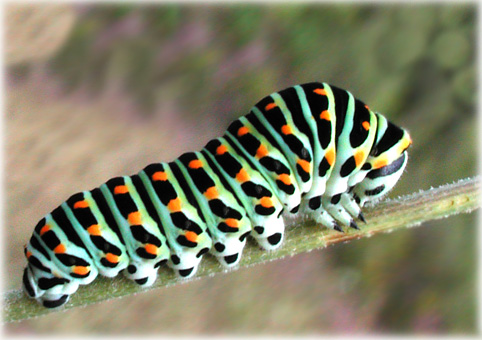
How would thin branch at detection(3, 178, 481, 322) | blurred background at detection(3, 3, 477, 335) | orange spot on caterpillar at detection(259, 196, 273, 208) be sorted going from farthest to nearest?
blurred background at detection(3, 3, 477, 335)
orange spot on caterpillar at detection(259, 196, 273, 208)
thin branch at detection(3, 178, 481, 322)

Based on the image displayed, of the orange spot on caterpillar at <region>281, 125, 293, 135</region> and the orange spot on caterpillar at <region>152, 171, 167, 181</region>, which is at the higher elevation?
the orange spot on caterpillar at <region>152, 171, 167, 181</region>

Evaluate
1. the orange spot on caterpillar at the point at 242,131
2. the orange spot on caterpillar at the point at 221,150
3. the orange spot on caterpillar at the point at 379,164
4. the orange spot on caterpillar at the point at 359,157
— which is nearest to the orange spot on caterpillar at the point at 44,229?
the orange spot on caterpillar at the point at 221,150

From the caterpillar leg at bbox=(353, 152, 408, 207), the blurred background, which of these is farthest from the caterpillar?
the blurred background

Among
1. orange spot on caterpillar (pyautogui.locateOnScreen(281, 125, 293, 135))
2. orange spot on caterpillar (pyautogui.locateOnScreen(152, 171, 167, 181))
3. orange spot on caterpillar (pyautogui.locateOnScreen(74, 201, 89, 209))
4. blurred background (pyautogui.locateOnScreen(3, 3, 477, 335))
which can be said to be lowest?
blurred background (pyautogui.locateOnScreen(3, 3, 477, 335))

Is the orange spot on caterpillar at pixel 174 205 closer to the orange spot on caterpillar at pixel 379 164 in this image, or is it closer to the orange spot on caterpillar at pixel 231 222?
the orange spot on caterpillar at pixel 231 222

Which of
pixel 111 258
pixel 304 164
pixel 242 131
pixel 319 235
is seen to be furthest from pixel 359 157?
pixel 111 258

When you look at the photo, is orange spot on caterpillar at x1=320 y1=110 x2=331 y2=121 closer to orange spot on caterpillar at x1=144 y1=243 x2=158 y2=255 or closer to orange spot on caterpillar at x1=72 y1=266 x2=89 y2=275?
orange spot on caterpillar at x1=144 y1=243 x2=158 y2=255

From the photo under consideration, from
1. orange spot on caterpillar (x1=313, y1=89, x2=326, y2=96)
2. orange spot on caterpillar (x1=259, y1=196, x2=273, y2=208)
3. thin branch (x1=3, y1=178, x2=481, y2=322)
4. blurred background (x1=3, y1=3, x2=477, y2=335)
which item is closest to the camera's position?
thin branch (x1=3, y1=178, x2=481, y2=322)

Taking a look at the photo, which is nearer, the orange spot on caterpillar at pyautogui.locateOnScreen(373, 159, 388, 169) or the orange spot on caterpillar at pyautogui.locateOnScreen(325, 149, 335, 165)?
the orange spot on caterpillar at pyautogui.locateOnScreen(325, 149, 335, 165)
